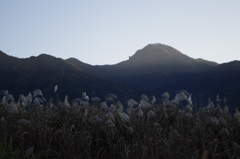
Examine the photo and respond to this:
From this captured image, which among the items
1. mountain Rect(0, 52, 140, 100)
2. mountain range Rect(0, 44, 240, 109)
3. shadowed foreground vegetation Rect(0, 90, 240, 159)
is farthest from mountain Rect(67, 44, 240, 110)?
shadowed foreground vegetation Rect(0, 90, 240, 159)

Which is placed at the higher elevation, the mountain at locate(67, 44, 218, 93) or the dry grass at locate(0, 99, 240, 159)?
the mountain at locate(67, 44, 218, 93)

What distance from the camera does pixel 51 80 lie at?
81.2 meters

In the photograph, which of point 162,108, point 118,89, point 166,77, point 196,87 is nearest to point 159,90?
point 166,77

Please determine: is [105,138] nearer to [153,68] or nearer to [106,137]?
[106,137]

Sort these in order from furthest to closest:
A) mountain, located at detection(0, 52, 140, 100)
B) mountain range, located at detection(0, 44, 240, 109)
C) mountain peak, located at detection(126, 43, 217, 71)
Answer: mountain peak, located at detection(126, 43, 217, 71), mountain range, located at detection(0, 44, 240, 109), mountain, located at detection(0, 52, 140, 100)

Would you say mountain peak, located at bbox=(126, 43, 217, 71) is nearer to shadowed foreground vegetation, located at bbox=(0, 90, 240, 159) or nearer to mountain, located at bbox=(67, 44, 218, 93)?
mountain, located at bbox=(67, 44, 218, 93)

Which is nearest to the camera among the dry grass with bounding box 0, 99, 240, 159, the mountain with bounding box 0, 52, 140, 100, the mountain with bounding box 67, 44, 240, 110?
the dry grass with bounding box 0, 99, 240, 159

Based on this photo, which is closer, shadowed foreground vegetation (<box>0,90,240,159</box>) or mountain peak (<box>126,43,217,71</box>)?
shadowed foreground vegetation (<box>0,90,240,159</box>)

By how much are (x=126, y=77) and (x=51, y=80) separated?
58690 mm

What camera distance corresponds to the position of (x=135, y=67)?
493 ft

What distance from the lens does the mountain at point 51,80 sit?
7625cm

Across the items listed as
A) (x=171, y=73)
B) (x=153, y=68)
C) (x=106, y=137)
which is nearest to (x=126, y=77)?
(x=153, y=68)

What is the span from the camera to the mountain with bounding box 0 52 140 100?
Result: 76.2 meters

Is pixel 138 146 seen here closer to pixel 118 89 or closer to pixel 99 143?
pixel 99 143
